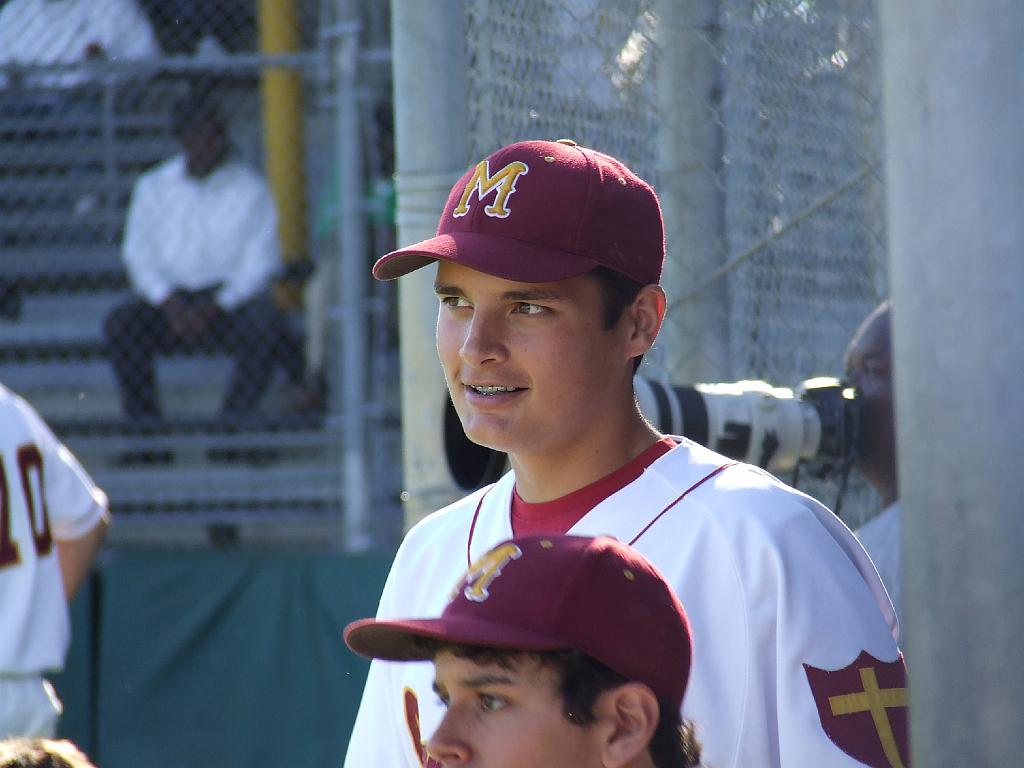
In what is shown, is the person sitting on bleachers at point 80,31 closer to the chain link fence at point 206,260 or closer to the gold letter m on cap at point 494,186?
the chain link fence at point 206,260

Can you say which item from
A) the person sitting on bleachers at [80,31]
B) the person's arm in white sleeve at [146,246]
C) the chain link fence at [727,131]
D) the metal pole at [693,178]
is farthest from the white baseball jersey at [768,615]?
the person sitting on bleachers at [80,31]

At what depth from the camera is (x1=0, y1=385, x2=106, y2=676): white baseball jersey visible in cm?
432

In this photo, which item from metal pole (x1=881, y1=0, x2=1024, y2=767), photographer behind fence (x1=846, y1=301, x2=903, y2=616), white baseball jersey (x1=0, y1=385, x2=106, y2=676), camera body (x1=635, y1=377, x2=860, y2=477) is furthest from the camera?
white baseball jersey (x1=0, y1=385, x2=106, y2=676)

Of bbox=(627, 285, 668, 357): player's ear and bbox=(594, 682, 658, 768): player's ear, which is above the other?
bbox=(627, 285, 668, 357): player's ear

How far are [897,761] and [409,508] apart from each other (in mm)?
1308

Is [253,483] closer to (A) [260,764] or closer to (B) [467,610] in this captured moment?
(A) [260,764]

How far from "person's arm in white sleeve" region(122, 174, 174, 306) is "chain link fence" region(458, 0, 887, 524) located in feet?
12.7

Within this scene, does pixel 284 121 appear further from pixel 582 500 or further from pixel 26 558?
pixel 582 500

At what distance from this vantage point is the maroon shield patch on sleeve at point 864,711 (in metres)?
1.57

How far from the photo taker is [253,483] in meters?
6.65

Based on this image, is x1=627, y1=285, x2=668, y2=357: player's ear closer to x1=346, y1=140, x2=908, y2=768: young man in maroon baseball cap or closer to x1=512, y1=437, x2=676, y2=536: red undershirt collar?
x1=346, y1=140, x2=908, y2=768: young man in maroon baseball cap

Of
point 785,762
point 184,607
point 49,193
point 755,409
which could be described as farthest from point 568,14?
point 49,193

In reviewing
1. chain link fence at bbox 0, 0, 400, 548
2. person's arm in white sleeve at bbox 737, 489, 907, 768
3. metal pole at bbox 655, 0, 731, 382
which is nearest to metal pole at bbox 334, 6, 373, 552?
chain link fence at bbox 0, 0, 400, 548

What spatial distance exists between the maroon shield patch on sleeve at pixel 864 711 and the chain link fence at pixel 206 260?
164 inches
